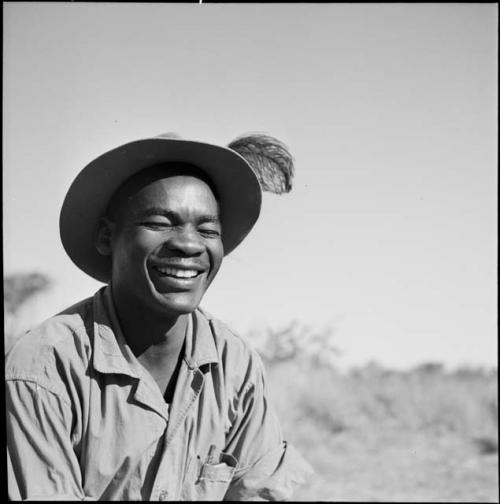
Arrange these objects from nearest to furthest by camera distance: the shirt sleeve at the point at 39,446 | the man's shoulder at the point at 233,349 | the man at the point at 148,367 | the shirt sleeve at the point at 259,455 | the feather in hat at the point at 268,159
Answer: the shirt sleeve at the point at 39,446 < the man at the point at 148,367 < the shirt sleeve at the point at 259,455 < the man's shoulder at the point at 233,349 < the feather in hat at the point at 268,159

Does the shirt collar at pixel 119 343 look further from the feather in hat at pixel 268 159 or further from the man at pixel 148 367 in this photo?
the feather in hat at pixel 268 159

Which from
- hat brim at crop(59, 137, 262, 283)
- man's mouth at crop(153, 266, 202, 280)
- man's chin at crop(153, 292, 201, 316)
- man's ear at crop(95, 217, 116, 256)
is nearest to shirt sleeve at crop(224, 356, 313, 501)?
man's chin at crop(153, 292, 201, 316)

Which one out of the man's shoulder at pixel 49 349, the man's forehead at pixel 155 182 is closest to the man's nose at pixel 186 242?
the man's forehead at pixel 155 182

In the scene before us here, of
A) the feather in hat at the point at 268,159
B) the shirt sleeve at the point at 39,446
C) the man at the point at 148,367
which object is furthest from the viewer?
the feather in hat at the point at 268,159

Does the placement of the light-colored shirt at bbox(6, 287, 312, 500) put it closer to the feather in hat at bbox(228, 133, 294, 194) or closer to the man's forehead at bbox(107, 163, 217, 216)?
the man's forehead at bbox(107, 163, 217, 216)

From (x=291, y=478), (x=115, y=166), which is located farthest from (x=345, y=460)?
(x=115, y=166)

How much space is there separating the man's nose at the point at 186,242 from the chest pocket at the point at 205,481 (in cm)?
75

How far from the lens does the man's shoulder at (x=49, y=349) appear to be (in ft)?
8.05

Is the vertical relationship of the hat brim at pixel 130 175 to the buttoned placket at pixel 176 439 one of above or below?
above

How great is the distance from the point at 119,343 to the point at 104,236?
43 cm

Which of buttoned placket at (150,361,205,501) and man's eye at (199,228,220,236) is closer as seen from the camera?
buttoned placket at (150,361,205,501)

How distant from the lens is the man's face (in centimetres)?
257

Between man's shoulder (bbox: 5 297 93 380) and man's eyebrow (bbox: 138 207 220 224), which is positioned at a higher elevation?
man's eyebrow (bbox: 138 207 220 224)

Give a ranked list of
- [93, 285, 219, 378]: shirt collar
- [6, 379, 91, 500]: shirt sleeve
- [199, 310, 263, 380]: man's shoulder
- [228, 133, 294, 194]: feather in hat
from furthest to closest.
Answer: [228, 133, 294, 194]: feather in hat < [199, 310, 263, 380]: man's shoulder < [93, 285, 219, 378]: shirt collar < [6, 379, 91, 500]: shirt sleeve
